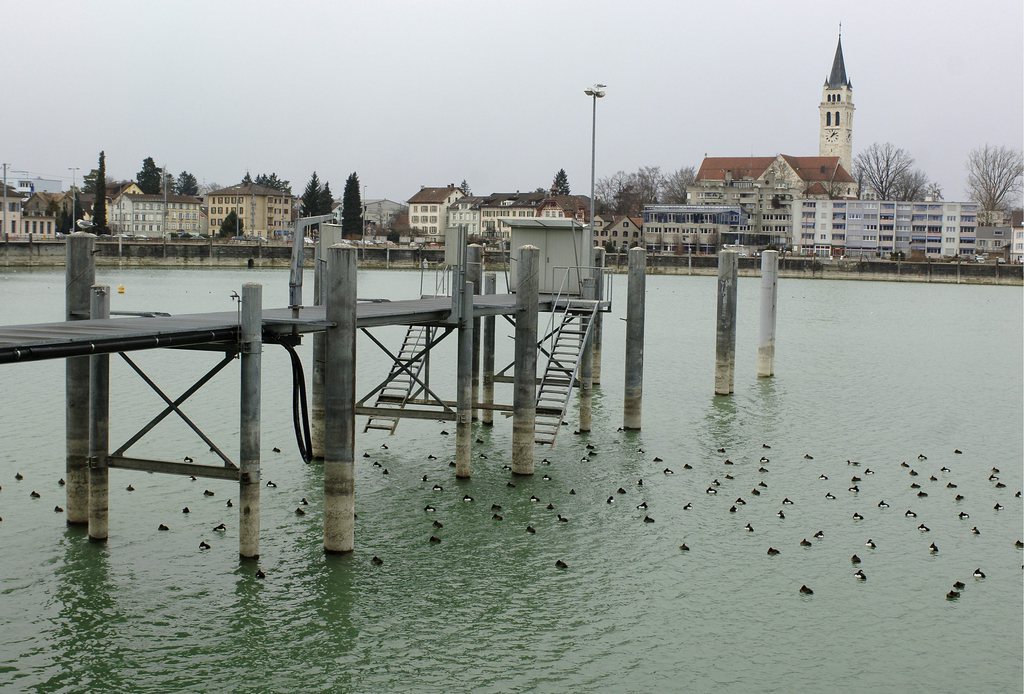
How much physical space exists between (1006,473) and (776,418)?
7.70m

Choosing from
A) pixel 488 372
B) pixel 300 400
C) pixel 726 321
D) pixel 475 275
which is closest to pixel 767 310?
pixel 726 321

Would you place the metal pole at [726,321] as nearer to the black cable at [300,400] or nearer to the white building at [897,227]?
the black cable at [300,400]

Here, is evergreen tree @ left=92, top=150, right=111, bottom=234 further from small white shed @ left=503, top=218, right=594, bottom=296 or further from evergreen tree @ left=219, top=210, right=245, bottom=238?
small white shed @ left=503, top=218, right=594, bottom=296

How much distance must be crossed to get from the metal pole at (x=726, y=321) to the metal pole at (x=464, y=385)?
13.5 metres

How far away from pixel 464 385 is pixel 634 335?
710 cm

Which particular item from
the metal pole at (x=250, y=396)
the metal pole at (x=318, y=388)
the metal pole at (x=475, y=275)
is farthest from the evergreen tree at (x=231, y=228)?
the metal pole at (x=250, y=396)

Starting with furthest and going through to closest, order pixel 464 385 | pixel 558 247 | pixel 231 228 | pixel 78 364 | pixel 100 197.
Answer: pixel 231 228 → pixel 100 197 → pixel 558 247 → pixel 464 385 → pixel 78 364

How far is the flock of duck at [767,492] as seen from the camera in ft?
63.2

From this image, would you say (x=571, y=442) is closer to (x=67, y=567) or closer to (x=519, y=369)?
(x=519, y=369)

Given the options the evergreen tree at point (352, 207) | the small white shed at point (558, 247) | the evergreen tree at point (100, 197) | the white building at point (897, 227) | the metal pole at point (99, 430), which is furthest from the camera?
the white building at point (897, 227)

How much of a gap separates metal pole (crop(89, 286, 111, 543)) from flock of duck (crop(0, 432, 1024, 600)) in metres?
1.26

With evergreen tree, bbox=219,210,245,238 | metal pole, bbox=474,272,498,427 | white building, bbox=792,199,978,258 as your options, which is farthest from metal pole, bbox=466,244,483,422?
white building, bbox=792,199,978,258

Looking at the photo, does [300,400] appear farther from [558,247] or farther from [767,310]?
[767,310]

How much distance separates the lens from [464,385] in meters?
22.7
